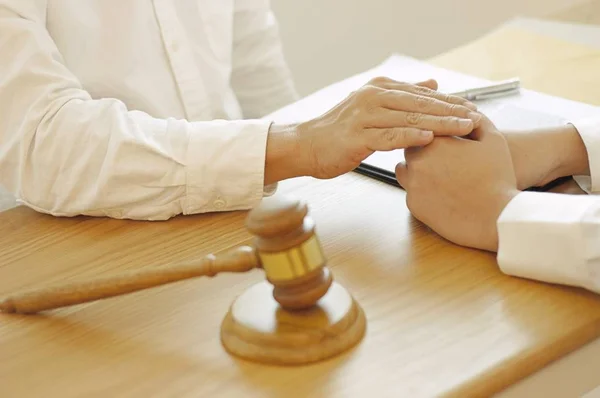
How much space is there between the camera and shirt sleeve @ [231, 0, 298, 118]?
1635mm

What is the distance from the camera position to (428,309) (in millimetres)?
864

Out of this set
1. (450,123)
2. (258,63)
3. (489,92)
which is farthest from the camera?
(258,63)

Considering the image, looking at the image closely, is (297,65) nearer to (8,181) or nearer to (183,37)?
(183,37)

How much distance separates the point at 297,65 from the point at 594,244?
1.57 m

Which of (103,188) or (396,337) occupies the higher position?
(103,188)

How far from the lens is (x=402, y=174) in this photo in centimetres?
106

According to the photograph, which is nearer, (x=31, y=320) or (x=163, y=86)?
(x=31, y=320)

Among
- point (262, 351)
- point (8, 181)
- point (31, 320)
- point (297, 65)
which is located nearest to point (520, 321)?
point (262, 351)

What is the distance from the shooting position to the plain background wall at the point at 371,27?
2.34 meters

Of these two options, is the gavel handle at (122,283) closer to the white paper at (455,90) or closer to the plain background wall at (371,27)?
the white paper at (455,90)

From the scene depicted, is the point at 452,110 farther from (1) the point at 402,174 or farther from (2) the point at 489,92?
(2) the point at 489,92

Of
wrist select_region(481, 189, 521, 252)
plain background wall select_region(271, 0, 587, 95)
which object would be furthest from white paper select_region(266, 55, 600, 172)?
plain background wall select_region(271, 0, 587, 95)

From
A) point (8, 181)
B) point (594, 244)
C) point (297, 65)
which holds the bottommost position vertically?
point (297, 65)

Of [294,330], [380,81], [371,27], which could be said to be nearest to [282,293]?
[294,330]
